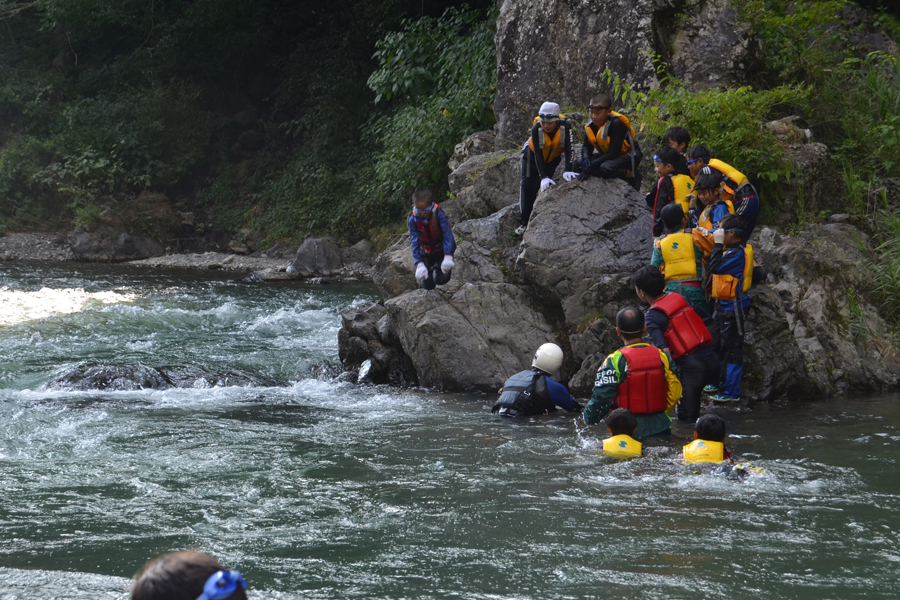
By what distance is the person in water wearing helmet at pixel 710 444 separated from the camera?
208 inches

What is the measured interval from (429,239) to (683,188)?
2.88 meters

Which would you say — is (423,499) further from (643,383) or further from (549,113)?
(549,113)

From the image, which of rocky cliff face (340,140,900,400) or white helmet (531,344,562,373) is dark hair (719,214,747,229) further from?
white helmet (531,344,562,373)

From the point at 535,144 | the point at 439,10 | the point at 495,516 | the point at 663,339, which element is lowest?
the point at 495,516

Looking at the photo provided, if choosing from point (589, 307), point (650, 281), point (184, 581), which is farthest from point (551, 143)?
point (184, 581)

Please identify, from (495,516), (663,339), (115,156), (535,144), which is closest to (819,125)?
(535,144)

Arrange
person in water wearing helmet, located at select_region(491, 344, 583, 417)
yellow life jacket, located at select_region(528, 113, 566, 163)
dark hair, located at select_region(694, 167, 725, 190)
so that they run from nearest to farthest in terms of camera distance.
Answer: person in water wearing helmet, located at select_region(491, 344, 583, 417) → dark hair, located at select_region(694, 167, 725, 190) → yellow life jacket, located at select_region(528, 113, 566, 163)

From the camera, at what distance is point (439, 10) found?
22.9 m

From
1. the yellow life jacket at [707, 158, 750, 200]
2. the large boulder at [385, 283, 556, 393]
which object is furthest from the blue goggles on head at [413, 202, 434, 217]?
the yellow life jacket at [707, 158, 750, 200]

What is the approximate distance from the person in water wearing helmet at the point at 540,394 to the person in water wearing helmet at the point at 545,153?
8.62 feet

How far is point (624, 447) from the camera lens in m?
5.70

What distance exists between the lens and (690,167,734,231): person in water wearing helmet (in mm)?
7418

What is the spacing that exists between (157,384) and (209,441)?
2.83 meters

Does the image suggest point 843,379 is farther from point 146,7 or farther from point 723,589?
point 146,7
